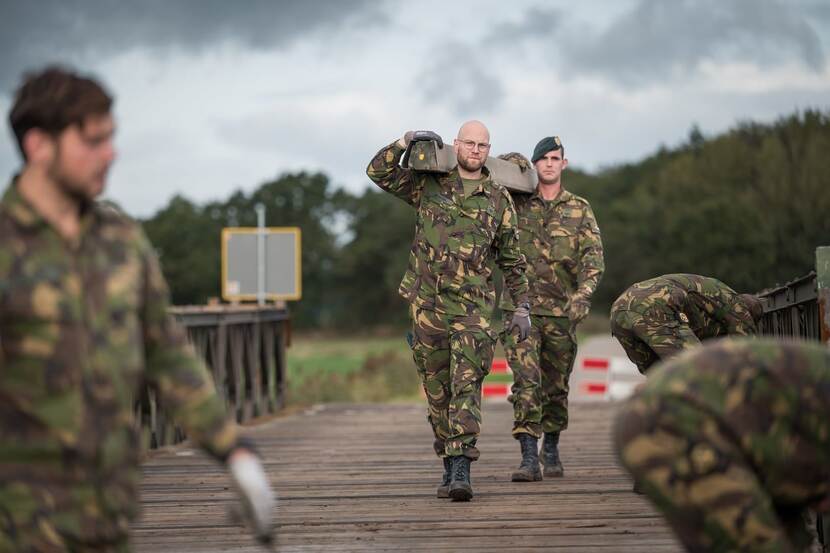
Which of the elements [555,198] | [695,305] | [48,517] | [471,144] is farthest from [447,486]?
[48,517]

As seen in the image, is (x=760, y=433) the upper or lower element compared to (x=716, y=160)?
lower

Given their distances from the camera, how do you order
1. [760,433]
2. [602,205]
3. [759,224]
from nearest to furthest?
[760,433], [759,224], [602,205]

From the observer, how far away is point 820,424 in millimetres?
3012

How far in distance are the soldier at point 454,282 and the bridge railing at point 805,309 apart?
A: 1534mm

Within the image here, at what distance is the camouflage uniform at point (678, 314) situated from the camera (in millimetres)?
6812

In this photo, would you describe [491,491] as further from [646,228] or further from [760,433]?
[646,228]

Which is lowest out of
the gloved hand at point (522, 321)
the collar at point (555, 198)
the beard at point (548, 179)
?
the gloved hand at point (522, 321)

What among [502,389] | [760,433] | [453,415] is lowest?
[502,389]

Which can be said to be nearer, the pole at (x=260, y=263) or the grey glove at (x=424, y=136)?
the grey glove at (x=424, y=136)

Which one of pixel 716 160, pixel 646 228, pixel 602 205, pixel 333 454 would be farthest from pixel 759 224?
pixel 333 454

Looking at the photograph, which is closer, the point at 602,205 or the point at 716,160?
the point at 716,160

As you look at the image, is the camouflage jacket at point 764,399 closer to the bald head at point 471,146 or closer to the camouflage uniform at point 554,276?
the bald head at point 471,146

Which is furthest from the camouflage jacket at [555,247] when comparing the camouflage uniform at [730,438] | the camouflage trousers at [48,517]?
the camouflage trousers at [48,517]

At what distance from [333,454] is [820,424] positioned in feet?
24.7
